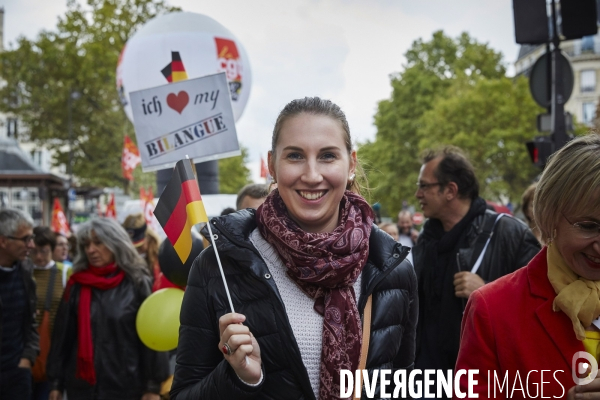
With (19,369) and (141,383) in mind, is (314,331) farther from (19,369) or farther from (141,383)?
(19,369)

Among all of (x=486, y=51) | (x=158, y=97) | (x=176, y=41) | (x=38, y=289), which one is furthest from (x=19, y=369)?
(x=486, y=51)

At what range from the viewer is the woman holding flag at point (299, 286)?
2520 millimetres

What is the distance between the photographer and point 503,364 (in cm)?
228

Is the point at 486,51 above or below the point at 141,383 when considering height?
above

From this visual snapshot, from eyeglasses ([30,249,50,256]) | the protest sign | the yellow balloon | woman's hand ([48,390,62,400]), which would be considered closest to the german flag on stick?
the protest sign

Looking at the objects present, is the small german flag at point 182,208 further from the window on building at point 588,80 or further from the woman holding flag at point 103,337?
the window on building at point 588,80

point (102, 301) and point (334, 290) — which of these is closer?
point (334, 290)

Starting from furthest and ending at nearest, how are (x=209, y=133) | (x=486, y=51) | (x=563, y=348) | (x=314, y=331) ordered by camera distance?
(x=486, y=51)
(x=209, y=133)
(x=314, y=331)
(x=563, y=348)

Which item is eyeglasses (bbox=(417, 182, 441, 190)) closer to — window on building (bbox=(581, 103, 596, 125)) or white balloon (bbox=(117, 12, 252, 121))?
white balloon (bbox=(117, 12, 252, 121))

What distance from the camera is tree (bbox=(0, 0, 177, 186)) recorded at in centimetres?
Answer: 3816

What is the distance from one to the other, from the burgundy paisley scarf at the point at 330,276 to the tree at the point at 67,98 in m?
36.2

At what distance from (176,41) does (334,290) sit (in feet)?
25.6

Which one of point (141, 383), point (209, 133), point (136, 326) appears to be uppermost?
point (209, 133)

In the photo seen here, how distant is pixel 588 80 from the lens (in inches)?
2584
